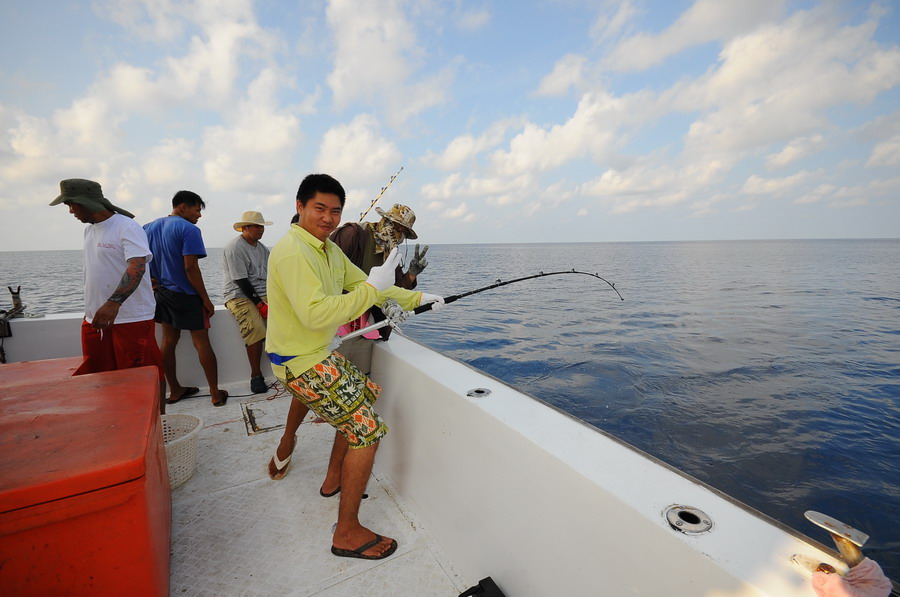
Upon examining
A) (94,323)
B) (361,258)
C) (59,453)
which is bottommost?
(59,453)

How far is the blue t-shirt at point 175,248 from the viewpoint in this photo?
2.97 meters

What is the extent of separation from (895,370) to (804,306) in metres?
6.15

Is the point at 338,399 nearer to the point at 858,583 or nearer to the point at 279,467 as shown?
the point at 279,467

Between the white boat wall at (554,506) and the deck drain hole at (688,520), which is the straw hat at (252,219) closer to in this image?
the white boat wall at (554,506)

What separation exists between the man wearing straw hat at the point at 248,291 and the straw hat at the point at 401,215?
54.6 inches

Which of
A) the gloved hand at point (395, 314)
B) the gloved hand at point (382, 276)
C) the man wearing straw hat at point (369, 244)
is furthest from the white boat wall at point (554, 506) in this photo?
the gloved hand at point (382, 276)

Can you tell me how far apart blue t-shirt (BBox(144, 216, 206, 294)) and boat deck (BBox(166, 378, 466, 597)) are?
118 centimetres

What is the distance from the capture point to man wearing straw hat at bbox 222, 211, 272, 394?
130 inches

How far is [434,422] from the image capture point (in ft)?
6.02

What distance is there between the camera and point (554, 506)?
1180 millimetres

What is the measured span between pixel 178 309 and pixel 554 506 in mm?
3047

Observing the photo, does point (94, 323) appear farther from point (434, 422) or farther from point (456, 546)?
point (456, 546)

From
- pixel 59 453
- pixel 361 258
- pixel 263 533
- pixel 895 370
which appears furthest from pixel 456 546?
pixel 895 370

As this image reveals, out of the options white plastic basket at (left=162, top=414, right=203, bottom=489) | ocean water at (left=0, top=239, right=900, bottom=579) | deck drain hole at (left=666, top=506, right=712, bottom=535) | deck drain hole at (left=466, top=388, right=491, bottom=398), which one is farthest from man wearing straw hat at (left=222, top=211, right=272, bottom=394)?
deck drain hole at (left=666, top=506, right=712, bottom=535)
